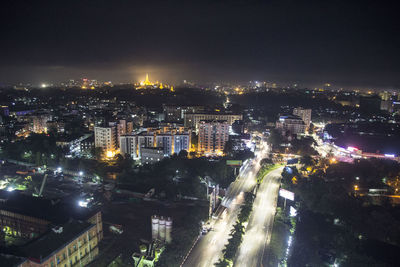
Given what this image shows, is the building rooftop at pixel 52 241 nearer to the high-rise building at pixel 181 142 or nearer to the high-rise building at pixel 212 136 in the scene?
the high-rise building at pixel 181 142

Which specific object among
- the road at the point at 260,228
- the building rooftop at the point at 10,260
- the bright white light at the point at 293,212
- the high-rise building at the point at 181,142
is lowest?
the road at the point at 260,228

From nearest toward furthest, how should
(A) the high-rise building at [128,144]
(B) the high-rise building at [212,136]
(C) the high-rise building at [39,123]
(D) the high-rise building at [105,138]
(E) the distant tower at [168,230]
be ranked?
(E) the distant tower at [168,230] < (A) the high-rise building at [128,144] < (D) the high-rise building at [105,138] < (B) the high-rise building at [212,136] < (C) the high-rise building at [39,123]

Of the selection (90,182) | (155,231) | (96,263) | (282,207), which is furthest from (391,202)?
(90,182)

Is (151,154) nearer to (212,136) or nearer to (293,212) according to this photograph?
(212,136)

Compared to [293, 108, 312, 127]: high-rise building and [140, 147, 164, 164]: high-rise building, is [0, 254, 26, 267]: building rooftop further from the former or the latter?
[293, 108, 312, 127]: high-rise building

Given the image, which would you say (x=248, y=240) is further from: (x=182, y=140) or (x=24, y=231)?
(x=182, y=140)

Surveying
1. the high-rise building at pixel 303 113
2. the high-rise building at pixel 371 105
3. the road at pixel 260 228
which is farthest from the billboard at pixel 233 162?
the high-rise building at pixel 371 105

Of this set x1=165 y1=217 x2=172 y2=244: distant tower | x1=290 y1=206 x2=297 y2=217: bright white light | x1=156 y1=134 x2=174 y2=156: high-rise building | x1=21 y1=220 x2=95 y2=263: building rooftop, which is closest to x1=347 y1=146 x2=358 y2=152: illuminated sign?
x1=290 y1=206 x2=297 y2=217: bright white light
